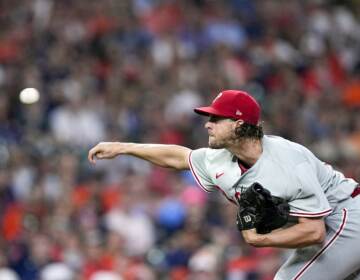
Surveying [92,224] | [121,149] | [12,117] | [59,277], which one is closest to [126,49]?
[12,117]

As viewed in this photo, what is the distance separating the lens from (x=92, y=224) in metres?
9.51

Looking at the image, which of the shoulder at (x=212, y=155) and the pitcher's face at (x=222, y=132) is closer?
the pitcher's face at (x=222, y=132)

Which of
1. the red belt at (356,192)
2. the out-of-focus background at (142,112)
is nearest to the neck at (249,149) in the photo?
the red belt at (356,192)

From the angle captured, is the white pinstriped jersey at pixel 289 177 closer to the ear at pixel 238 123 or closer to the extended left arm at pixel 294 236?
the extended left arm at pixel 294 236

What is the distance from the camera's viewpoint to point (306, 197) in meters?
5.31

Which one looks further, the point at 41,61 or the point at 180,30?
the point at 180,30

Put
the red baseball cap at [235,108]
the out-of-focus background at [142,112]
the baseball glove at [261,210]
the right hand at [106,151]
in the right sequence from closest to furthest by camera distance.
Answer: the baseball glove at [261,210] → the red baseball cap at [235,108] → the right hand at [106,151] → the out-of-focus background at [142,112]

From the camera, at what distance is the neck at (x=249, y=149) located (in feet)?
17.9

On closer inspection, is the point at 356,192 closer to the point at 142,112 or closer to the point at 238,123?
the point at 238,123

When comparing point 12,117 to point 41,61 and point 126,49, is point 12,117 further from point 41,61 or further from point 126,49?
point 126,49

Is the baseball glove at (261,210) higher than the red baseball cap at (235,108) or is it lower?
lower

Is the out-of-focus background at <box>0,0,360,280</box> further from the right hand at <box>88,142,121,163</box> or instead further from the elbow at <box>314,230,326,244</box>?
the elbow at <box>314,230,326,244</box>

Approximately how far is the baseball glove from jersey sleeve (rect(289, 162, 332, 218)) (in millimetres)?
64

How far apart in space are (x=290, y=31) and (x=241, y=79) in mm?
1875
